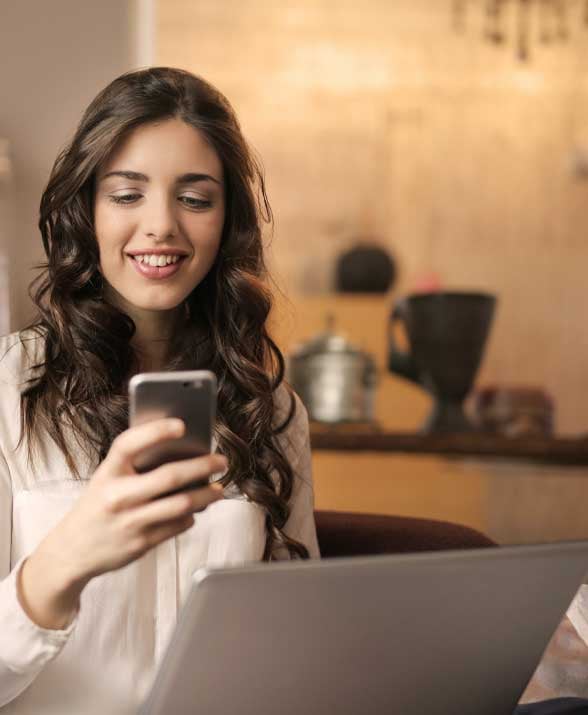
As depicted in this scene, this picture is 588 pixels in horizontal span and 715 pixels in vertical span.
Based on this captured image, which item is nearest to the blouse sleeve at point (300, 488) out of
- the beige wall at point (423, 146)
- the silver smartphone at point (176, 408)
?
the silver smartphone at point (176, 408)

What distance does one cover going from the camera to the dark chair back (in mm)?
1379

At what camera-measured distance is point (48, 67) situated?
218 centimetres

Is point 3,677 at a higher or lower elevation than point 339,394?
higher

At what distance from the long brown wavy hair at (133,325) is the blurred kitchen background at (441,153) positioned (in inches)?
137

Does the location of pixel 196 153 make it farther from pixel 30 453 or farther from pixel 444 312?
pixel 444 312

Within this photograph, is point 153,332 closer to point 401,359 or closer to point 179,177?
point 179,177

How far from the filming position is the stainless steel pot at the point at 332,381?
283 cm

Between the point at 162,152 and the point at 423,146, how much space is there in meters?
4.18

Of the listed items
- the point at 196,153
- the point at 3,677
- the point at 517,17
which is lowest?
the point at 3,677

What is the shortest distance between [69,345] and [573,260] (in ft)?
14.4

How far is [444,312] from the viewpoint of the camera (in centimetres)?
228

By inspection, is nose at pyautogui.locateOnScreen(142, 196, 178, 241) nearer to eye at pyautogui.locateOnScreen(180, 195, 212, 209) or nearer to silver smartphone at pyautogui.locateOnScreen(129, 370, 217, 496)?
eye at pyautogui.locateOnScreen(180, 195, 212, 209)

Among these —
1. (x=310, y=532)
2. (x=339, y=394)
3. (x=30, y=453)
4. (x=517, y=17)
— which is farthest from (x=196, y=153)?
(x=517, y=17)

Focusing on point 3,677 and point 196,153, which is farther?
point 196,153
